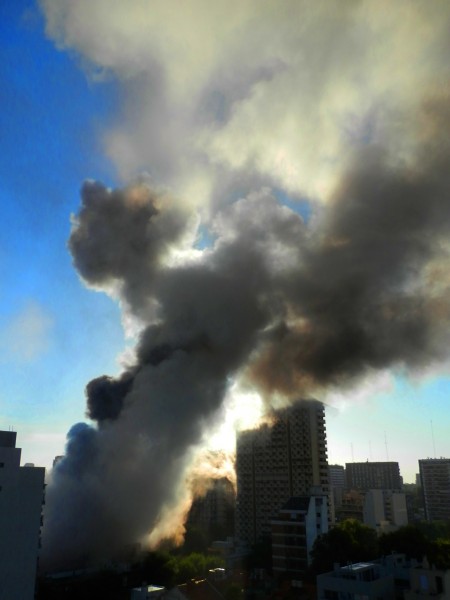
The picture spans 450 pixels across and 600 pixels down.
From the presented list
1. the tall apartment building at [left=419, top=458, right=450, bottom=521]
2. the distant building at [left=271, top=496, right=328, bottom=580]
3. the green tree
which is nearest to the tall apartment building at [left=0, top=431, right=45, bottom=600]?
the green tree

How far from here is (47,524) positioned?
46.6m

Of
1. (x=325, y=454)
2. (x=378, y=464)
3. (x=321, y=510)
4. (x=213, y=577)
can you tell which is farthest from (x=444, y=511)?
(x=213, y=577)

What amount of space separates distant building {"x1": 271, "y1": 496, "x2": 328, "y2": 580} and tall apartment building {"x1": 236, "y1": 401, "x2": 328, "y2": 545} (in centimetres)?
2972

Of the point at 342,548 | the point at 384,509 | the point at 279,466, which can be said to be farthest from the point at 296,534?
the point at 384,509

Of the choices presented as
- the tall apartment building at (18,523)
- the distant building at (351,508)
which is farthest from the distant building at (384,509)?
the tall apartment building at (18,523)

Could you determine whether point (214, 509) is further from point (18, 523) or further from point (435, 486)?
point (18, 523)

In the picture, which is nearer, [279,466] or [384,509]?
[279,466]

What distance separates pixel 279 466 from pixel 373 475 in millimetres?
90794

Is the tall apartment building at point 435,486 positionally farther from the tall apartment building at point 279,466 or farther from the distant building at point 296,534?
the distant building at point 296,534

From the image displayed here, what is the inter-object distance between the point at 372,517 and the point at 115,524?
5988cm

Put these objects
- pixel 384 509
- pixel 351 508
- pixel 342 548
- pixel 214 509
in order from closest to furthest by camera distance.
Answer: pixel 342 548
pixel 214 509
pixel 384 509
pixel 351 508

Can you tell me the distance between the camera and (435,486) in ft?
421

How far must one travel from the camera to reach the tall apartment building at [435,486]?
124144 millimetres

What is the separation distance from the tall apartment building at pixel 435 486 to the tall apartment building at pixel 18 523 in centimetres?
11535
